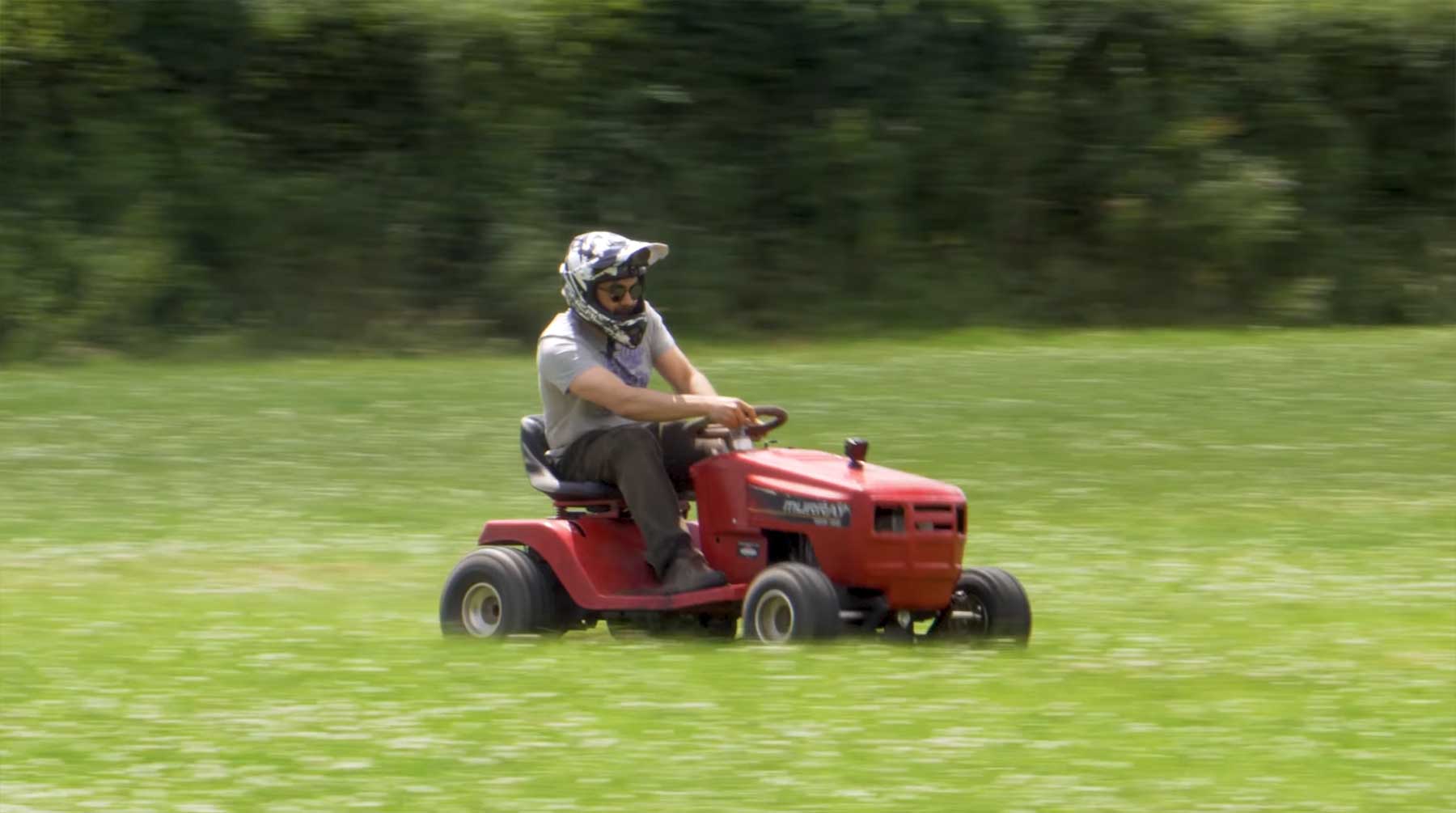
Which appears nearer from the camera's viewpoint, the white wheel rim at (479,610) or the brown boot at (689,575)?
the brown boot at (689,575)

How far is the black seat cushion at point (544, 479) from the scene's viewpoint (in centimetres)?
895

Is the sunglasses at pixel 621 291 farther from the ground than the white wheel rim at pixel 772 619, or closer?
farther from the ground

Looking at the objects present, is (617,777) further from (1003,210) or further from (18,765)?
(1003,210)

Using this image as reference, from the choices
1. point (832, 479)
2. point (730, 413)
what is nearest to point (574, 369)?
point (730, 413)

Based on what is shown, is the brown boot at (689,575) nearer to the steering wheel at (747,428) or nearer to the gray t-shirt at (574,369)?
the steering wheel at (747,428)

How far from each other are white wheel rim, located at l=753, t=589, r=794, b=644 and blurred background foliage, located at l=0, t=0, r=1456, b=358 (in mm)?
12946

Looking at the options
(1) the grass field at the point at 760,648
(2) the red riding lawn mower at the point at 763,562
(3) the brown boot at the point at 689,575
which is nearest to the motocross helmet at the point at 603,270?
(2) the red riding lawn mower at the point at 763,562

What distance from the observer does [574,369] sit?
346 inches

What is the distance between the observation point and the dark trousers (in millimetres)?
8703

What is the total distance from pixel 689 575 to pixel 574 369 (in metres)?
0.88

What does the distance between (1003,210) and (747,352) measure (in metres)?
3.58

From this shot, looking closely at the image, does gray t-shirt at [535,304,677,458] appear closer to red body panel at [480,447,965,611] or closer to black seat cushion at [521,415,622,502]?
black seat cushion at [521,415,622,502]

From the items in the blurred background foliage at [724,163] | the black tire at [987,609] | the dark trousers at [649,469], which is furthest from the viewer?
the blurred background foliage at [724,163]

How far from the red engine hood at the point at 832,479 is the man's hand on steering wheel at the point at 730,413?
0.14m
